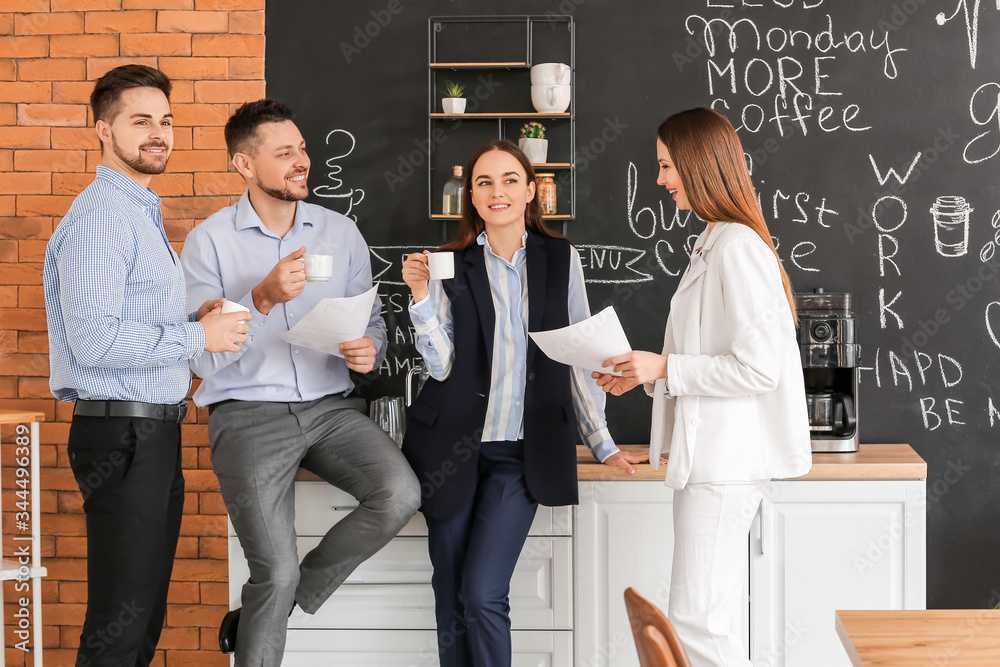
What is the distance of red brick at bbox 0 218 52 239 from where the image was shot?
3041mm

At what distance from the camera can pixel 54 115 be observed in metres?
3.03

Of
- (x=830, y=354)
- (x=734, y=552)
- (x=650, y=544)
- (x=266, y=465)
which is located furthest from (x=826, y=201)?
(x=266, y=465)

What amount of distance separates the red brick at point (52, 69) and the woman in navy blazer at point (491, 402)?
1592mm

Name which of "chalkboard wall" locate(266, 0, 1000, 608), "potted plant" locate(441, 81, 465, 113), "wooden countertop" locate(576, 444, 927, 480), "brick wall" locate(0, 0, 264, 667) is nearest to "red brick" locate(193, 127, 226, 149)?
"brick wall" locate(0, 0, 264, 667)

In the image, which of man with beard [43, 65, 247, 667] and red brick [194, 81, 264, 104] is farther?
red brick [194, 81, 264, 104]

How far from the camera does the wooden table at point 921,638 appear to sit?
3.85ft

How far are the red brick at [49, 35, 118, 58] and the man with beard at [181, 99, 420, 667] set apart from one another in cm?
86

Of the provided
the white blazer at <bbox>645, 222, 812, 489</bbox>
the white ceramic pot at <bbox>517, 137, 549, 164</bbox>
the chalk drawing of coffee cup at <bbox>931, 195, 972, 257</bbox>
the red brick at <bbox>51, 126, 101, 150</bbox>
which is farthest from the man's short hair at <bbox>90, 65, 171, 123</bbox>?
the chalk drawing of coffee cup at <bbox>931, 195, 972, 257</bbox>

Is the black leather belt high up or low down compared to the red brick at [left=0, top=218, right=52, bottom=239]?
down

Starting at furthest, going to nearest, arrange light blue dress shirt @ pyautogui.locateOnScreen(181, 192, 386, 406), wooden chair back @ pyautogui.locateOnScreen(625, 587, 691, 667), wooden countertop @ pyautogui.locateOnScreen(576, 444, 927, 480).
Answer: wooden countertop @ pyautogui.locateOnScreen(576, 444, 927, 480), light blue dress shirt @ pyautogui.locateOnScreen(181, 192, 386, 406), wooden chair back @ pyautogui.locateOnScreen(625, 587, 691, 667)

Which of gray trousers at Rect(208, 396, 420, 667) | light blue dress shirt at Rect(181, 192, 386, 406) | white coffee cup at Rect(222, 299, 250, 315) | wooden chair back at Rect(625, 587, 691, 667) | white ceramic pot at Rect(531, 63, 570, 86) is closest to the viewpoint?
wooden chair back at Rect(625, 587, 691, 667)

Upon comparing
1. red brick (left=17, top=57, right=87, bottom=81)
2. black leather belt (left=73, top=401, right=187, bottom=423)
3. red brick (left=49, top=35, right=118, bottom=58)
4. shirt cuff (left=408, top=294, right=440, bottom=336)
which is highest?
red brick (left=49, top=35, right=118, bottom=58)

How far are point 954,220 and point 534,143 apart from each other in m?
1.48

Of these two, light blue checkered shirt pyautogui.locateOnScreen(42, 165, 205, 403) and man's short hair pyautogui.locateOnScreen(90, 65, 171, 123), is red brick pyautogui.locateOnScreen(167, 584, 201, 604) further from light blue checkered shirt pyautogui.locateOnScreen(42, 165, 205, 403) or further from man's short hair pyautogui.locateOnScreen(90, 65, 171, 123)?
man's short hair pyautogui.locateOnScreen(90, 65, 171, 123)
